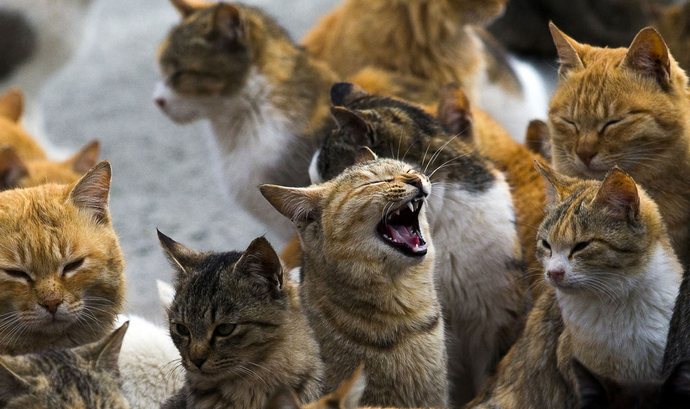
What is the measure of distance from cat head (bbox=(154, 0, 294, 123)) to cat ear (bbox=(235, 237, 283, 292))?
2.14 metres

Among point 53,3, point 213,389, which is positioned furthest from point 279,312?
point 53,3

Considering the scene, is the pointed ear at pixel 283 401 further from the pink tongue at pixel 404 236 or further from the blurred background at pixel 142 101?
the blurred background at pixel 142 101

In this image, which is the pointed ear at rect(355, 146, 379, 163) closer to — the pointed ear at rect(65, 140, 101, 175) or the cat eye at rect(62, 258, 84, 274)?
the cat eye at rect(62, 258, 84, 274)

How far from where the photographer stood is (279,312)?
3.41 meters

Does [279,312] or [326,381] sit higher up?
[279,312]

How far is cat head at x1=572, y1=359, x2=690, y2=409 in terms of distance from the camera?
298 cm

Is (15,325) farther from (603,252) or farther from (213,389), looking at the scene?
(603,252)

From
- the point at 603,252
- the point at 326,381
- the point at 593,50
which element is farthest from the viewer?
the point at 593,50

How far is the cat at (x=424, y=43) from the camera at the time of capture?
19.7 ft

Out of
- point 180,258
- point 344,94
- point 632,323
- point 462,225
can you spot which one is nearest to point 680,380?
point 632,323

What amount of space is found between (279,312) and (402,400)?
1.84 ft

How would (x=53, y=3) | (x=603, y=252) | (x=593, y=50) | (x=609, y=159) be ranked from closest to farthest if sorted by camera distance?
(x=603, y=252) < (x=609, y=159) < (x=593, y=50) < (x=53, y=3)

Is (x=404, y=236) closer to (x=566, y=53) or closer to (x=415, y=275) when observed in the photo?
(x=415, y=275)

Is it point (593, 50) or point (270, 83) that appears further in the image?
point (270, 83)
